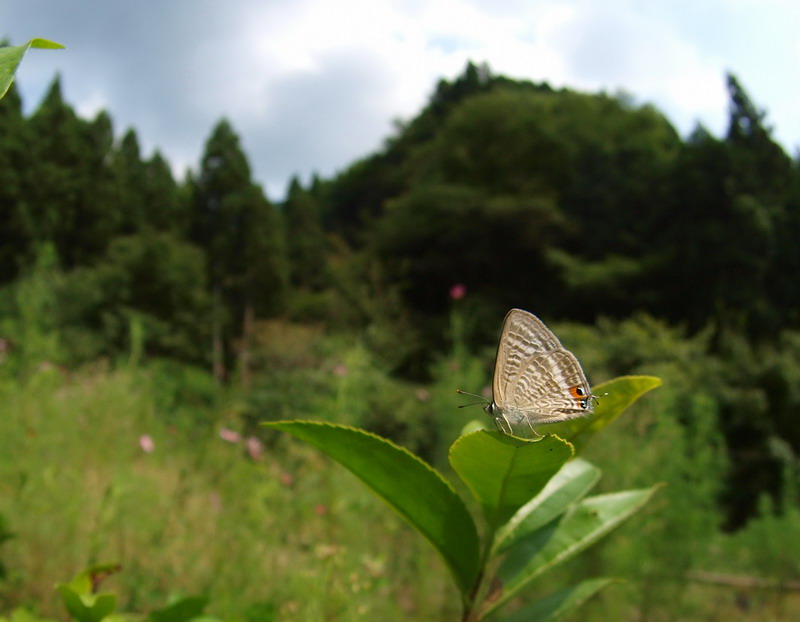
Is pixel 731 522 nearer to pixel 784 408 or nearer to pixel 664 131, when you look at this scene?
pixel 784 408

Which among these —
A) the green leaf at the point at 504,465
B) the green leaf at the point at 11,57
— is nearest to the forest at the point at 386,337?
the green leaf at the point at 504,465

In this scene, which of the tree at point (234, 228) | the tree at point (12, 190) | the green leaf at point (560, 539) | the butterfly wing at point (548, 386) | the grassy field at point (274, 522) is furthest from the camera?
the tree at point (234, 228)

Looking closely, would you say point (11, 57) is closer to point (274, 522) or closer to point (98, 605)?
point (98, 605)

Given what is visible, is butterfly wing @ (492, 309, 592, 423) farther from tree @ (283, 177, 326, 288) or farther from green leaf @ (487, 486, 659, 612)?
tree @ (283, 177, 326, 288)

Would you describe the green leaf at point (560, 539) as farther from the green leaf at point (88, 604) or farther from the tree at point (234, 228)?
the tree at point (234, 228)

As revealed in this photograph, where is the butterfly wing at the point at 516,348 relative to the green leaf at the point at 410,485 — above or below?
above

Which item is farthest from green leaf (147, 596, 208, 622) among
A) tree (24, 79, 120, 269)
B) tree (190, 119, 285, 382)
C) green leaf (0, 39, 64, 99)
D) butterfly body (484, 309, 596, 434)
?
tree (190, 119, 285, 382)

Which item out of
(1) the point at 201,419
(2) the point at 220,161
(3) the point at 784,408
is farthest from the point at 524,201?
(1) the point at 201,419

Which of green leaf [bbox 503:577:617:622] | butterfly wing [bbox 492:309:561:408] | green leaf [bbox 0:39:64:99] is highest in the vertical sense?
green leaf [bbox 0:39:64:99]
